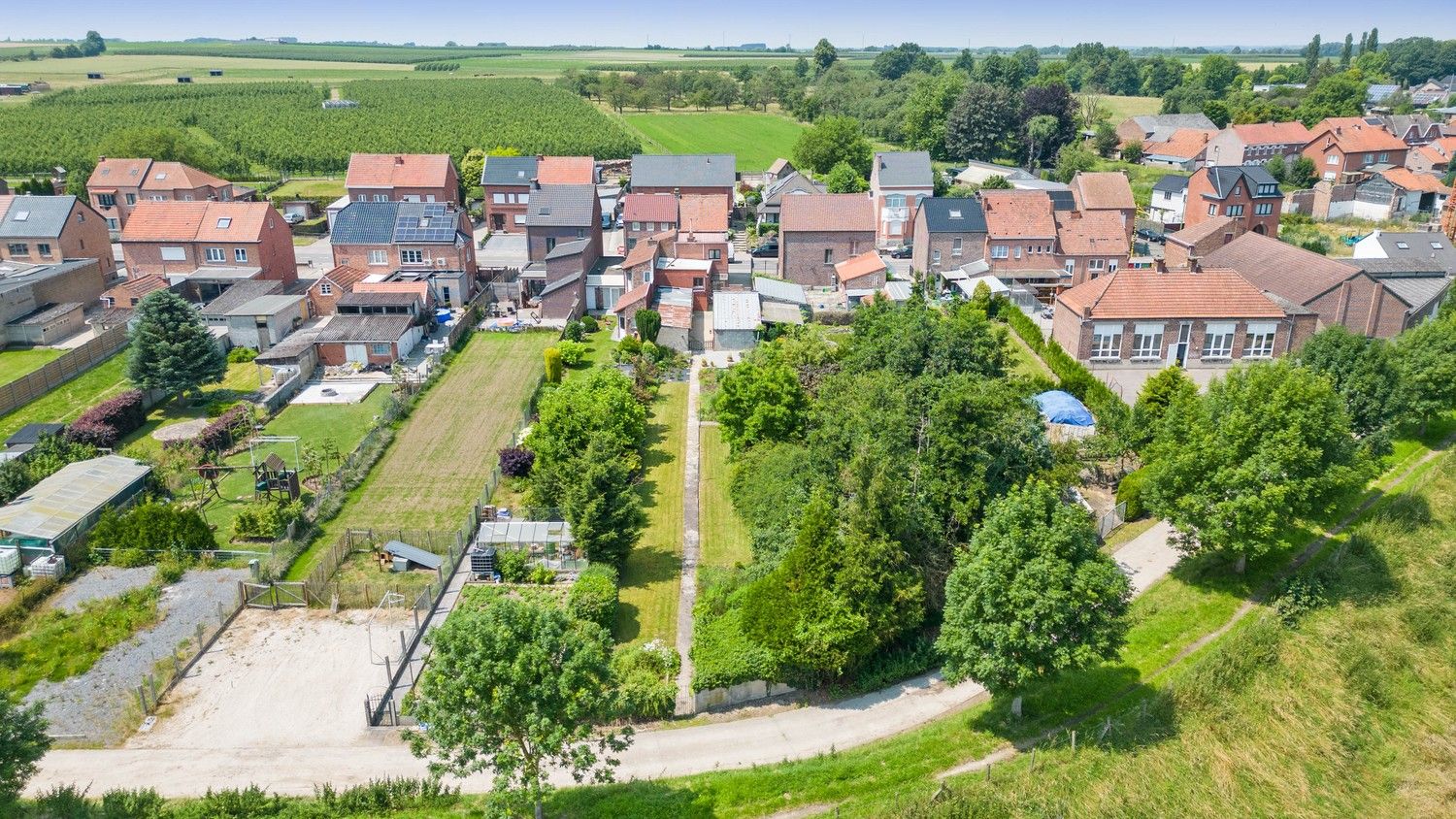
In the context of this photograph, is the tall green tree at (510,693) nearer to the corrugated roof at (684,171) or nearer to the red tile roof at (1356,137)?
the corrugated roof at (684,171)

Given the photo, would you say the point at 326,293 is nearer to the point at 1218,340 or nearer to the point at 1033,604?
the point at 1033,604

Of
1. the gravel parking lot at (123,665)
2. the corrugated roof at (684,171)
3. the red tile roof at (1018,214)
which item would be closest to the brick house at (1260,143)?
the red tile roof at (1018,214)

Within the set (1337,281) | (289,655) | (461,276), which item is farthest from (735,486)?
(1337,281)

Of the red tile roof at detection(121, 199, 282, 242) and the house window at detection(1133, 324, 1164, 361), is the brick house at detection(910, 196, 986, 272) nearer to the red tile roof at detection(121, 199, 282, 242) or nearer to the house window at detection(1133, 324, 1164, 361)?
the house window at detection(1133, 324, 1164, 361)

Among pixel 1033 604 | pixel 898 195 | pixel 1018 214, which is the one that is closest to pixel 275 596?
pixel 1033 604

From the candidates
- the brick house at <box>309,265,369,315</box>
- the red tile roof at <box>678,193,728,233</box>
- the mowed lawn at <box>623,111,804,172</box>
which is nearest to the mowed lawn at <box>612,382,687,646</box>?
the red tile roof at <box>678,193,728,233</box>

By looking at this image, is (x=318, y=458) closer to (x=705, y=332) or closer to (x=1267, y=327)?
(x=705, y=332)
